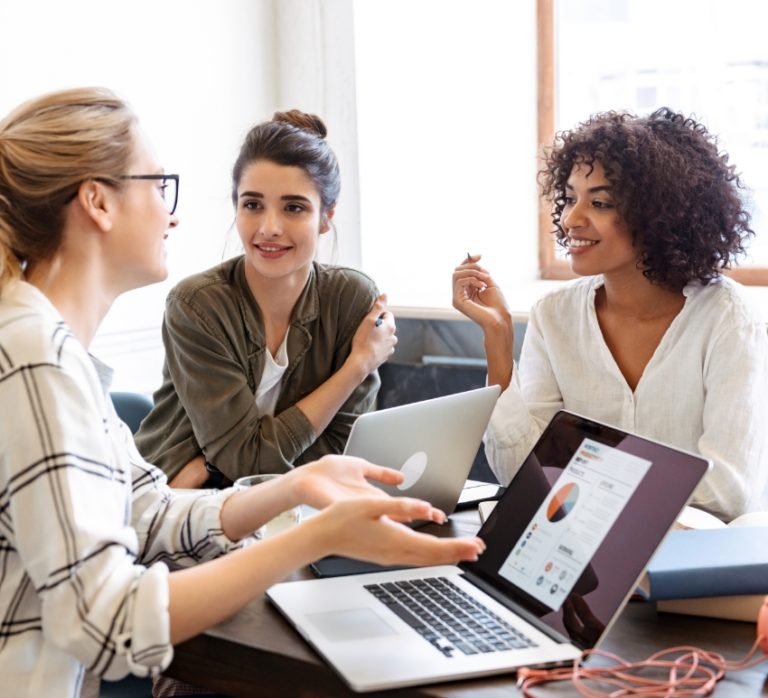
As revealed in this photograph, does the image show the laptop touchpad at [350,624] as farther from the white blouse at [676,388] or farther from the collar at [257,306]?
the collar at [257,306]

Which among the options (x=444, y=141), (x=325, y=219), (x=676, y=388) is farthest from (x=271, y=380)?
(x=444, y=141)

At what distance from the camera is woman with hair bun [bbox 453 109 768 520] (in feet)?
5.99

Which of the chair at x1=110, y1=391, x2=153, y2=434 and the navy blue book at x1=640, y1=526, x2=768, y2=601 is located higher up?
the navy blue book at x1=640, y1=526, x2=768, y2=601

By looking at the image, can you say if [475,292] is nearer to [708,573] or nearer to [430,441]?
[430,441]

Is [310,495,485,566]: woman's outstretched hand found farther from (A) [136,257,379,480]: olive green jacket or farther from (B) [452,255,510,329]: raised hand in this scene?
(B) [452,255,510,329]: raised hand

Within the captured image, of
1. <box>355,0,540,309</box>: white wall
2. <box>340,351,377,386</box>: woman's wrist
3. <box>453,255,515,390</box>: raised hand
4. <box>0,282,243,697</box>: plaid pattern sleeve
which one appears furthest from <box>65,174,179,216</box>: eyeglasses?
<box>355,0,540,309</box>: white wall

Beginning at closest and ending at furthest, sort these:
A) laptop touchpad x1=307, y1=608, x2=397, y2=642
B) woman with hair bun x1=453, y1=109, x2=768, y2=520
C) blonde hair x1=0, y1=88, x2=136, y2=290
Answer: laptop touchpad x1=307, y1=608, x2=397, y2=642 → blonde hair x1=0, y1=88, x2=136, y2=290 → woman with hair bun x1=453, y1=109, x2=768, y2=520

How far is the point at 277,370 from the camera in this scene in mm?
2041

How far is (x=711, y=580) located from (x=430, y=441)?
17.6 inches

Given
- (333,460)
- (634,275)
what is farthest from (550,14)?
(333,460)

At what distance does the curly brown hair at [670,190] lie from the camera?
6.28 ft

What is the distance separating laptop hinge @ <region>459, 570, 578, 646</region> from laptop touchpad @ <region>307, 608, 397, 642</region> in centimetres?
15

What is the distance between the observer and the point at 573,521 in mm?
1181

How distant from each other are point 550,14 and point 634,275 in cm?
144
